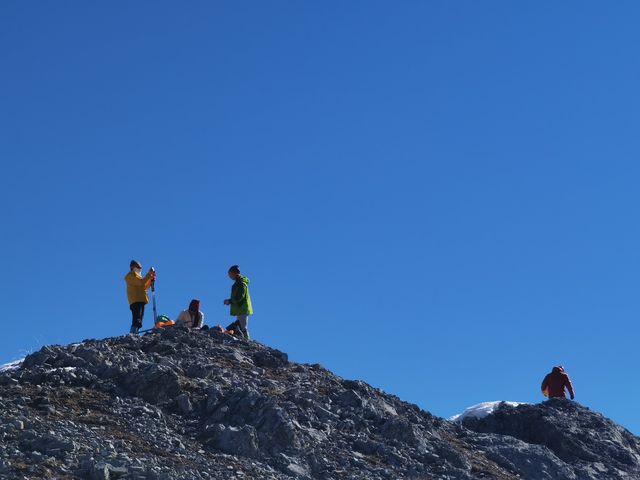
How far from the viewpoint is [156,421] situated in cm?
1989

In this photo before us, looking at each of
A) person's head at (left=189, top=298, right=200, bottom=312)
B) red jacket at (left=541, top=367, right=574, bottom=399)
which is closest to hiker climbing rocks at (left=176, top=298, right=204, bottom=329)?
person's head at (left=189, top=298, right=200, bottom=312)

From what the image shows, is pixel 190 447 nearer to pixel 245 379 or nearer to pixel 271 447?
pixel 271 447

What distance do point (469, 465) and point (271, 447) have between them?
4123mm

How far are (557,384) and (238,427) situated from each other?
12.3m

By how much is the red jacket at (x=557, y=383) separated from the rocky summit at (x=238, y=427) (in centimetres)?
281

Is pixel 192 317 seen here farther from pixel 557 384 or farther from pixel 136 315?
pixel 557 384

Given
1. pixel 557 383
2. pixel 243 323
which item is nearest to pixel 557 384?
pixel 557 383

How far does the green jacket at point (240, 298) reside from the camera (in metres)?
26.7

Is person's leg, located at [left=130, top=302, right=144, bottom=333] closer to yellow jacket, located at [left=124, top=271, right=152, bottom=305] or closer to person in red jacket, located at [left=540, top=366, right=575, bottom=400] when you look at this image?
yellow jacket, located at [left=124, top=271, right=152, bottom=305]

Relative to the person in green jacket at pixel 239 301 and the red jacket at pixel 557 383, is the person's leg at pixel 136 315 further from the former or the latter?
the red jacket at pixel 557 383

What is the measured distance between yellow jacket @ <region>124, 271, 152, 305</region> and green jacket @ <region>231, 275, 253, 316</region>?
2.05 m

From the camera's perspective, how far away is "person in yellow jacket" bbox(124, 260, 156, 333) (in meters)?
26.5

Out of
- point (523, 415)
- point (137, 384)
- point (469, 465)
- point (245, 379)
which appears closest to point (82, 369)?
point (137, 384)

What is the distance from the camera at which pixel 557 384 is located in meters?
29.6
